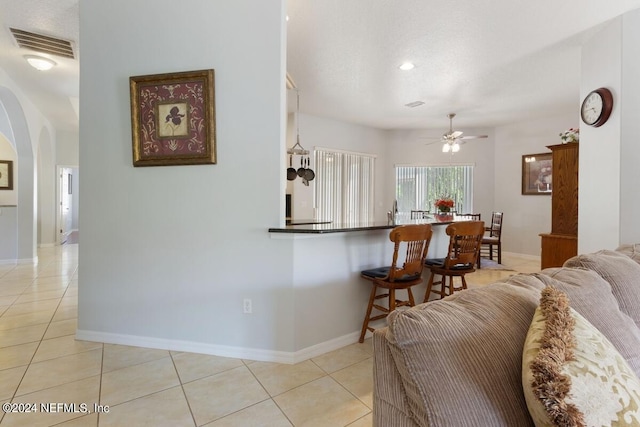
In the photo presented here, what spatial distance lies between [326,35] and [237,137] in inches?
60.8

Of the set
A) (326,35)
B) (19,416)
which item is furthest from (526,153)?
(19,416)

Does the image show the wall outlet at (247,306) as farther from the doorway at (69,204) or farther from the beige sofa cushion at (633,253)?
the doorway at (69,204)

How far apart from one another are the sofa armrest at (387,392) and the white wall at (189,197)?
58.5 inches

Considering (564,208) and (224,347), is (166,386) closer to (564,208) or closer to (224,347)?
(224,347)

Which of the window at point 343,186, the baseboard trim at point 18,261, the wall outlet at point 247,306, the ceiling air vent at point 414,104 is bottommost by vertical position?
the baseboard trim at point 18,261

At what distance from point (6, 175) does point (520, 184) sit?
33.5ft

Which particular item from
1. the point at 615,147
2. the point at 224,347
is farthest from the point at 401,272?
the point at 615,147

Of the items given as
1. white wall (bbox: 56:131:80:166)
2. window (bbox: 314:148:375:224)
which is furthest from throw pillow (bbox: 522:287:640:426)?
white wall (bbox: 56:131:80:166)

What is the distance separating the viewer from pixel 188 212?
8.20ft

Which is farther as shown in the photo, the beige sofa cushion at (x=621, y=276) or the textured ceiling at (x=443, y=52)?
the textured ceiling at (x=443, y=52)

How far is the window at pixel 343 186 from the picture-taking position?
6.52 meters

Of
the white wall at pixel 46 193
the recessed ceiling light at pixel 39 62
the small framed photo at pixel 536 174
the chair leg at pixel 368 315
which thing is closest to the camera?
the chair leg at pixel 368 315

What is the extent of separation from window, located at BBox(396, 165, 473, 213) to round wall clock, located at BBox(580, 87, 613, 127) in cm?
399

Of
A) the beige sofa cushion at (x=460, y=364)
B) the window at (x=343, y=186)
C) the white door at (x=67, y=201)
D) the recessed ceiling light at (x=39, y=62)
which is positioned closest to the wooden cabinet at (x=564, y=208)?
the window at (x=343, y=186)
